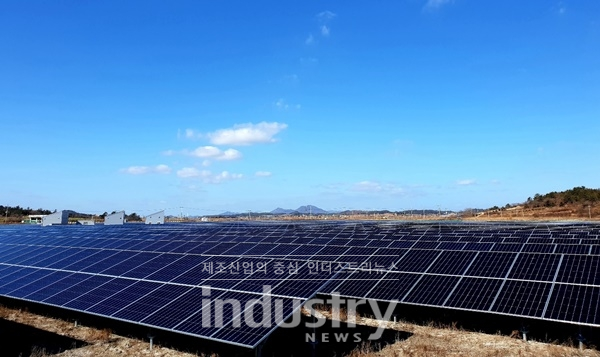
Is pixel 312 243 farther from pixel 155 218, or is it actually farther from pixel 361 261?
pixel 155 218

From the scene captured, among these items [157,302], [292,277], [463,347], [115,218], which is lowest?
[463,347]

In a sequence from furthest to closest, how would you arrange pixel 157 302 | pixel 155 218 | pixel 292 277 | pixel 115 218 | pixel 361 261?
pixel 155 218, pixel 115 218, pixel 361 261, pixel 292 277, pixel 157 302

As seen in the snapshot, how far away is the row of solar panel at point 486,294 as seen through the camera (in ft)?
37.5

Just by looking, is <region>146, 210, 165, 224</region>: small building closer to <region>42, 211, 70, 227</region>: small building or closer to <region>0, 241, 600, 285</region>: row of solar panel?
<region>42, 211, 70, 227</region>: small building

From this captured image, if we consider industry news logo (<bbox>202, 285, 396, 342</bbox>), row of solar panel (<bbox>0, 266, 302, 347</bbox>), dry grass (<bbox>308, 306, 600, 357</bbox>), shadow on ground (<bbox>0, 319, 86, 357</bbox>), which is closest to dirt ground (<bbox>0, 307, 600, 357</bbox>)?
dry grass (<bbox>308, 306, 600, 357</bbox>)

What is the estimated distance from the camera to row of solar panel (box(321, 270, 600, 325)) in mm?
11430

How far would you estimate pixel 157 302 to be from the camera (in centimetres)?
1152

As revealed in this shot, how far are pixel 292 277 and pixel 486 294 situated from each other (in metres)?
6.08

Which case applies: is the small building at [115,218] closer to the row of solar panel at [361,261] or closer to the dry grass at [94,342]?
the row of solar panel at [361,261]

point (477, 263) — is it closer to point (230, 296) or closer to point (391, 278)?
point (391, 278)

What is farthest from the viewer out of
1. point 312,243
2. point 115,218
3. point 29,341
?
point 115,218

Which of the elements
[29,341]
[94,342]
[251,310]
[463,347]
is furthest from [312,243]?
[29,341]

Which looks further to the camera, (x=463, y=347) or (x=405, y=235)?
(x=405, y=235)

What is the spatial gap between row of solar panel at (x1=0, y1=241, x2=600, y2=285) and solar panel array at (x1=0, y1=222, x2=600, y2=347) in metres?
0.04
